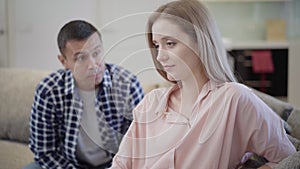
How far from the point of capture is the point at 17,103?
7.32 ft

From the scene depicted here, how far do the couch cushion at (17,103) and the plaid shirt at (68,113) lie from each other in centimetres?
45

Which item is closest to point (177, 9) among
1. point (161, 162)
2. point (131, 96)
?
point (161, 162)

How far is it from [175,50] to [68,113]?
671 millimetres

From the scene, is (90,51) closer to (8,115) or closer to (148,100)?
(148,100)

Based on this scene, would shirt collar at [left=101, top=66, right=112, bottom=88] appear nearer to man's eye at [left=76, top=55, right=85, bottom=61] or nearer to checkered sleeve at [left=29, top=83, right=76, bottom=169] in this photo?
man's eye at [left=76, top=55, right=85, bottom=61]

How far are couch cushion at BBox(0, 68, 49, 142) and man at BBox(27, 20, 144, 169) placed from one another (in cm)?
45

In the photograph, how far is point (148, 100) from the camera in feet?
4.15

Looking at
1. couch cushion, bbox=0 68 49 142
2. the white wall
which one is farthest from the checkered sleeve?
the white wall

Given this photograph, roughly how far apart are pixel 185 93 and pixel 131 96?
1.51ft

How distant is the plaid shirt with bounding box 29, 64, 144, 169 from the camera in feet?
5.21

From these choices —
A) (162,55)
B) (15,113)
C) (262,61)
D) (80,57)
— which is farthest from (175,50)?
(262,61)

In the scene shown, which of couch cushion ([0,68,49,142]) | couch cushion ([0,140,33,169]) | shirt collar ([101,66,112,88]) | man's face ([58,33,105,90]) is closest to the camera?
man's face ([58,33,105,90])

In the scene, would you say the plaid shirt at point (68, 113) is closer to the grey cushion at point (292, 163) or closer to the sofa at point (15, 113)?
the sofa at point (15, 113)

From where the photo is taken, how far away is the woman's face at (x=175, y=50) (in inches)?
44.0
